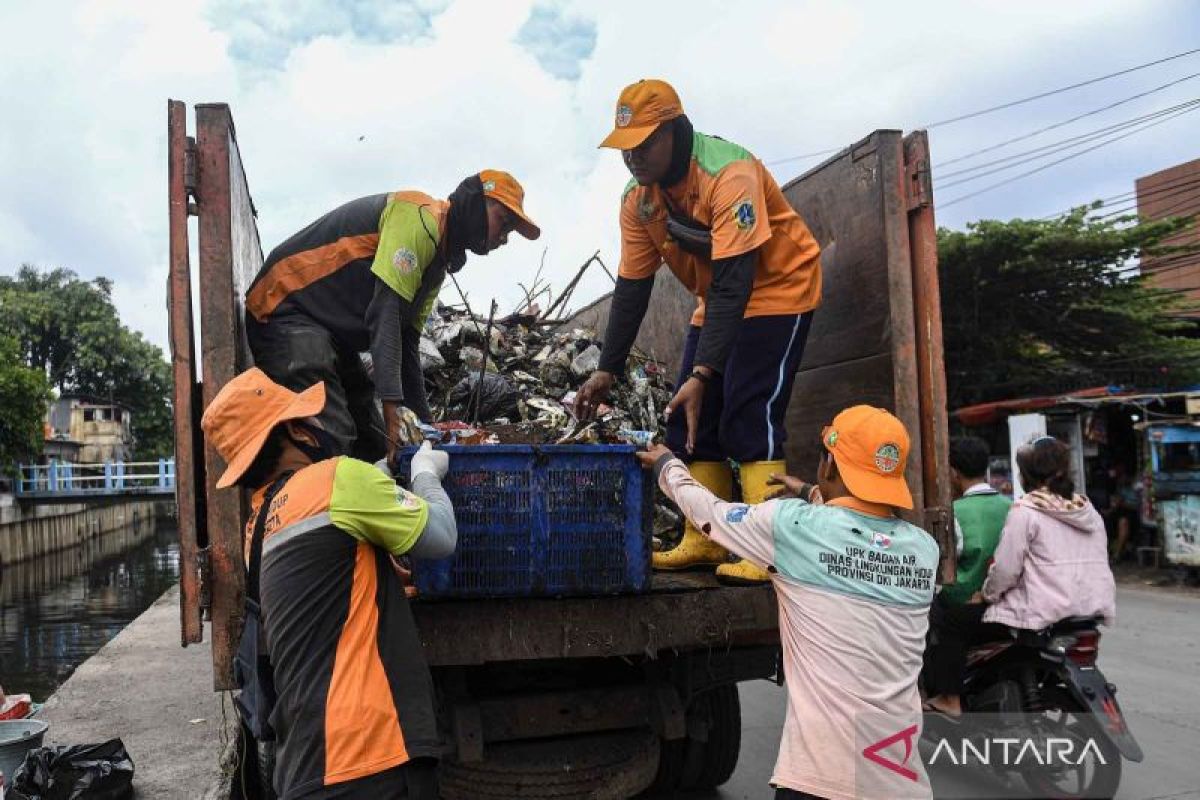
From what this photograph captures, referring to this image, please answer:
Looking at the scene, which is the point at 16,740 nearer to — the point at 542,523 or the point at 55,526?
the point at 542,523

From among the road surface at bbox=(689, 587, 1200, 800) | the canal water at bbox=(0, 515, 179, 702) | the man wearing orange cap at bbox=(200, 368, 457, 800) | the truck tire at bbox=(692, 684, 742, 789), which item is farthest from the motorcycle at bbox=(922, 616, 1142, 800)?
the canal water at bbox=(0, 515, 179, 702)

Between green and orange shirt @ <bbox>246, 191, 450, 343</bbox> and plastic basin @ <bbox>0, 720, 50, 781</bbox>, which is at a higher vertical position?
green and orange shirt @ <bbox>246, 191, 450, 343</bbox>

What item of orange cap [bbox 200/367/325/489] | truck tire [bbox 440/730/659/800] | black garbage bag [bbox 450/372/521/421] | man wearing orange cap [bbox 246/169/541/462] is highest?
man wearing orange cap [bbox 246/169/541/462]

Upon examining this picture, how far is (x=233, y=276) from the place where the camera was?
2693mm

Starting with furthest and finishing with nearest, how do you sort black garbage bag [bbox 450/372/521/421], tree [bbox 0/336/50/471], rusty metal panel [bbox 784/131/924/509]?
1. tree [bbox 0/336/50/471]
2. black garbage bag [bbox 450/372/521/421]
3. rusty metal panel [bbox 784/131/924/509]

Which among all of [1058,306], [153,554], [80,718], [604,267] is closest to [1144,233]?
[1058,306]

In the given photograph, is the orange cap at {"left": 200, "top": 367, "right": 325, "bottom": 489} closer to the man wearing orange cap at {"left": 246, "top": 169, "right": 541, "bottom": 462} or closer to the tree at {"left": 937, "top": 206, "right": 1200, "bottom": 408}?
the man wearing orange cap at {"left": 246, "top": 169, "right": 541, "bottom": 462}

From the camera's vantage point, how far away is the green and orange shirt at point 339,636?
1.89 m

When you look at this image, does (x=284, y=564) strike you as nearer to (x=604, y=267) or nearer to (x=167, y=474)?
(x=604, y=267)

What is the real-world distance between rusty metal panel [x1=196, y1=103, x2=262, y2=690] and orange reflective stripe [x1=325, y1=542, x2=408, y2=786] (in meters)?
0.75

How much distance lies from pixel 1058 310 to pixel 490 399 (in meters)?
12.7

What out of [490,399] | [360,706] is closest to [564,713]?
[360,706]

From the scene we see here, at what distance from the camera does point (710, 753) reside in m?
4.08

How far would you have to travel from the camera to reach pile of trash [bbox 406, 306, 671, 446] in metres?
4.01
